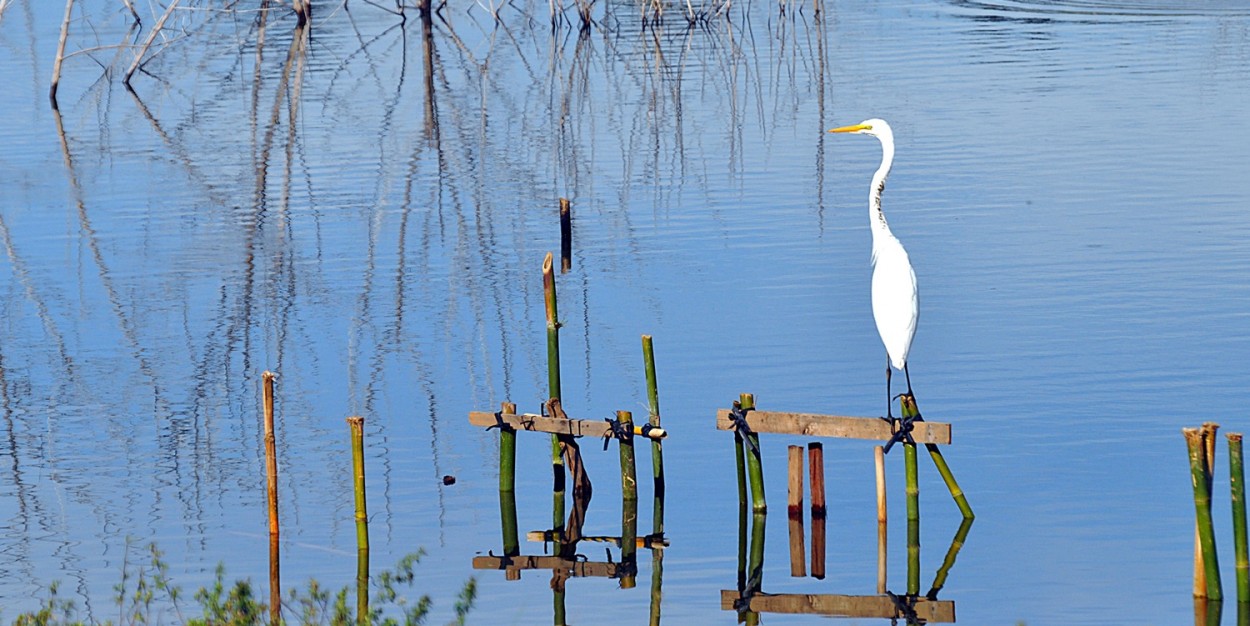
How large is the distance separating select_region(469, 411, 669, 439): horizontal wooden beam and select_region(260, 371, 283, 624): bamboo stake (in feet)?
4.38

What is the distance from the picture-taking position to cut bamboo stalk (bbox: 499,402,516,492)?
1107 centimetres

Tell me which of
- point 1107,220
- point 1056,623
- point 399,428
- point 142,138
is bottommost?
point 1056,623

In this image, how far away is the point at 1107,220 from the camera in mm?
19391

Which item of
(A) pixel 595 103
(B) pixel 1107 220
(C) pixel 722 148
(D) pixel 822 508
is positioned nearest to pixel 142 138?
(A) pixel 595 103

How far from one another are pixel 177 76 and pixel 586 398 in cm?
2567

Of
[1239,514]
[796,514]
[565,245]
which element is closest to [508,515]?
[796,514]

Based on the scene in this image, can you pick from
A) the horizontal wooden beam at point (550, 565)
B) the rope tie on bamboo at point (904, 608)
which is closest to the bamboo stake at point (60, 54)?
the horizontal wooden beam at point (550, 565)

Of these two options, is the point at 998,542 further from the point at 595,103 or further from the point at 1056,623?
the point at 595,103

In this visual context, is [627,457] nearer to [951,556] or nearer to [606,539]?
[606,539]

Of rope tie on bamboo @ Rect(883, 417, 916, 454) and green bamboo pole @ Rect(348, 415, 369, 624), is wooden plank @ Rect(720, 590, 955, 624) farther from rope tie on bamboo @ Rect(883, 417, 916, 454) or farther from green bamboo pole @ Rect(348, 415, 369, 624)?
green bamboo pole @ Rect(348, 415, 369, 624)

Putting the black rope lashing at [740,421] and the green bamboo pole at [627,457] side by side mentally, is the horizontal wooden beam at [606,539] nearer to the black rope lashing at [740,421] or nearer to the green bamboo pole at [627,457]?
the green bamboo pole at [627,457]

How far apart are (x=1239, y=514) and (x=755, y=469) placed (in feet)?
10.2

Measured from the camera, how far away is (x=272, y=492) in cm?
1057

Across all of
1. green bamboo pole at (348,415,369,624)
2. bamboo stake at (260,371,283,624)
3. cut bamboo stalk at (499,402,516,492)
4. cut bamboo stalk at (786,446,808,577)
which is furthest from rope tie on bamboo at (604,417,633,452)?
bamboo stake at (260,371,283,624)
